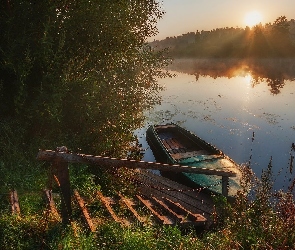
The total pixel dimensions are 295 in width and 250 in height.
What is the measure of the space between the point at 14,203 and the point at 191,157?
9.38 meters

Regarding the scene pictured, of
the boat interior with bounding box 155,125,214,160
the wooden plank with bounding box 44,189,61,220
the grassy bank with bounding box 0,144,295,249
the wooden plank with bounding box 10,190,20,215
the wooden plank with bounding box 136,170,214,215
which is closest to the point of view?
the grassy bank with bounding box 0,144,295,249

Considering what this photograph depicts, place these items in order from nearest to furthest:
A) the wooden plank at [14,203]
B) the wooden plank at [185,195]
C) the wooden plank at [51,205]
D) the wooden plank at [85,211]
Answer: the wooden plank at [85,211], the wooden plank at [51,205], the wooden plank at [14,203], the wooden plank at [185,195]

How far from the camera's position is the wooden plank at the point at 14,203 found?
6270 millimetres

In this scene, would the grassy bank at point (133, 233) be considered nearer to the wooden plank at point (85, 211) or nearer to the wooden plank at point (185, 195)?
the wooden plank at point (85, 211)

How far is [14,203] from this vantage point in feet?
22.4

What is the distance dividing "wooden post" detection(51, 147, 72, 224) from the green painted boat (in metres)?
4.15

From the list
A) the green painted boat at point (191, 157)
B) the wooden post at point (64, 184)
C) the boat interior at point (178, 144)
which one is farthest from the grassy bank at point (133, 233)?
the boat interior at point (178, 144)

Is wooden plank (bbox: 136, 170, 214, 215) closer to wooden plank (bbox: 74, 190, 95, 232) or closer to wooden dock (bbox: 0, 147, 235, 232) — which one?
wooden dock (bbox: 0, 147, 235, 232)

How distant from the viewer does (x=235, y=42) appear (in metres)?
98.9

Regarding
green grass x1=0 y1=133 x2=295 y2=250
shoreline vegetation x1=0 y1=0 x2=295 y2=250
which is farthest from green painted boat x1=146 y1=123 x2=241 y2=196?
green grass x1=0 y1=133 x2=295 y2=250

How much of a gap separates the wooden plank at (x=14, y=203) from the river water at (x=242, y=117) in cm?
1127

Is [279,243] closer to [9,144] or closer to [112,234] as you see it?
[112,234]

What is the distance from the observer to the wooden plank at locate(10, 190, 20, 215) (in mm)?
A: 6270

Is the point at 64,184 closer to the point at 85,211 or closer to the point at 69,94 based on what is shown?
the point at 85,211
